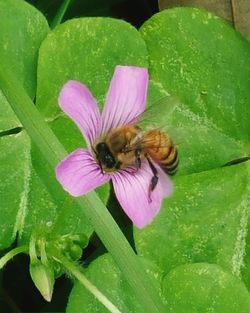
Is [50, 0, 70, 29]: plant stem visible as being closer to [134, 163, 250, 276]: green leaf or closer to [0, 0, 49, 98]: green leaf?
[0, 0, 49, 98]: green leaf

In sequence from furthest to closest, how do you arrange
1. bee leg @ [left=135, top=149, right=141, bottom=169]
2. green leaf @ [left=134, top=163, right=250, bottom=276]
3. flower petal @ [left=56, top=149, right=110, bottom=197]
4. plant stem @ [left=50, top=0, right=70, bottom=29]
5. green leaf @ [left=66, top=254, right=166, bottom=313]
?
plant stem @ [left=50, top=0, right=70, bottom=29] < green leaf @ [left=134, top=163, right=250, bottom=276] < green leaf @ [left=66, top=254, right=166, bottom=313] < bee leg @ [left=135, top=149, right=141, bottom=169] < flower petal @ [left=56, top=149, right=110, bottom=197]

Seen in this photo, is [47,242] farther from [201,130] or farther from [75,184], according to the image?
[201,130]

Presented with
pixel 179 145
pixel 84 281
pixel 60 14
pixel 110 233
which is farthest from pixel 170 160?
pixel 60 14

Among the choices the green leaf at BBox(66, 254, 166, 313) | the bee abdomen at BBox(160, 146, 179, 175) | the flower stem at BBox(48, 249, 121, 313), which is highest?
the bee abdomen at BBox(160, 146, 179, 175)

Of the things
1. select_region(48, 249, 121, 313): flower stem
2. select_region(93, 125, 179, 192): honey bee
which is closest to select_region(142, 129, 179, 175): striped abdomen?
select_region(93, 125, 179, 192): honey bee

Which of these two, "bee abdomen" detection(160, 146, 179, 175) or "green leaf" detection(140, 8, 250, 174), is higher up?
"bee abdomen" detection(160, 146, 179, 175)

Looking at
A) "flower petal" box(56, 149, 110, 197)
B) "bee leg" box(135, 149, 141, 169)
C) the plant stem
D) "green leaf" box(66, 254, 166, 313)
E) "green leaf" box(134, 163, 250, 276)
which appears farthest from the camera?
the plant stem

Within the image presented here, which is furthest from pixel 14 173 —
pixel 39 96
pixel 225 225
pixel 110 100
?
pixel 225 225

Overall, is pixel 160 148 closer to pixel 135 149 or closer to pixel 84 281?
pixel 135 149
